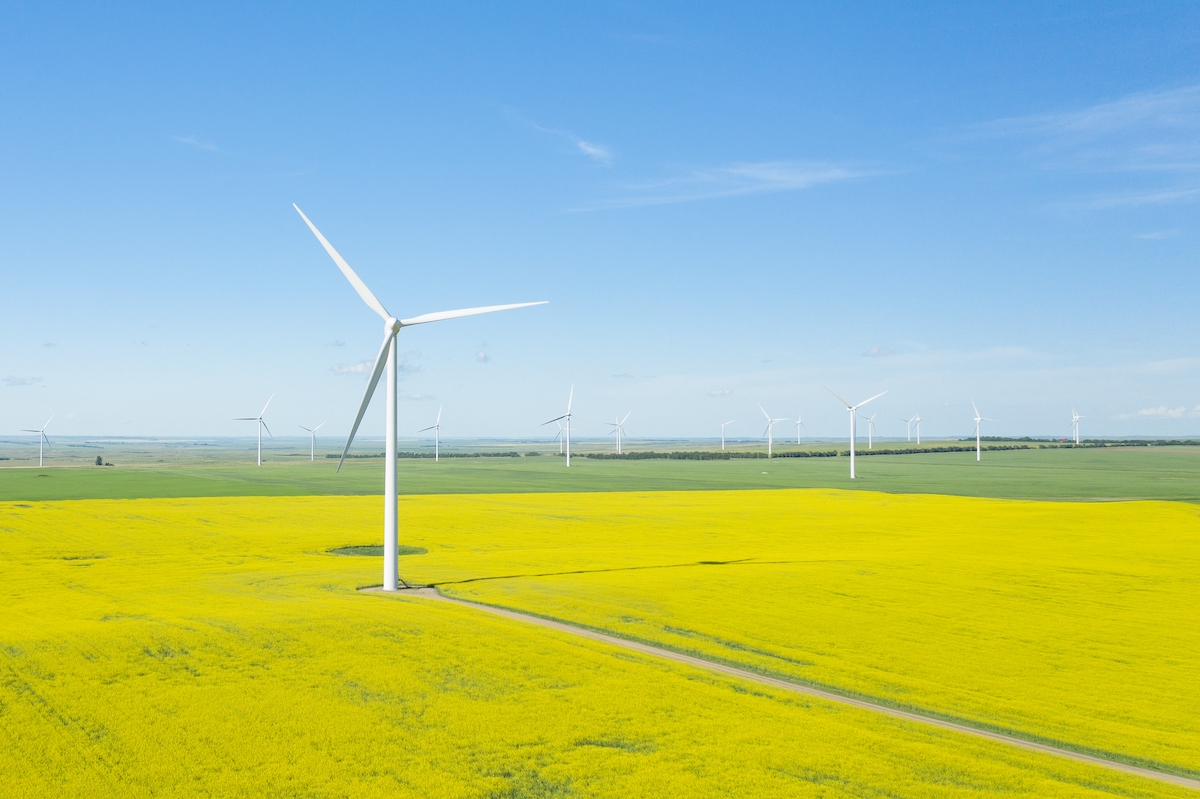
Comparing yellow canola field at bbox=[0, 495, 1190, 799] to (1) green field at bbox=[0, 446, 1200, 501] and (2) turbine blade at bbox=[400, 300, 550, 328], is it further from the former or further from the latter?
(1) green field at bbox=[0, 446, 1200, 501]

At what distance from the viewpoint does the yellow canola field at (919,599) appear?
22.4 m

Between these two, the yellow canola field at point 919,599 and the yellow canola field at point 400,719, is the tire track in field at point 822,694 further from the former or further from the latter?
the yellow canola field at point 400,719

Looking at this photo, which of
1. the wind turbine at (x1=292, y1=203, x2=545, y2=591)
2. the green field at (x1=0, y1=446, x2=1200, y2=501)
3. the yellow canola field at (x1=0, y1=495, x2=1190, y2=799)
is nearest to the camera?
the yellow canola field at (x1=0, y1=495, x2=1190, y2=799)

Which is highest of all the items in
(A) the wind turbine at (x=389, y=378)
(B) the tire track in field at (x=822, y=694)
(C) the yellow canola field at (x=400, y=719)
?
(A) the wind turbine at (x=389, y=378)

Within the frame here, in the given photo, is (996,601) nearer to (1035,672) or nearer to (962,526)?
(1035,672)

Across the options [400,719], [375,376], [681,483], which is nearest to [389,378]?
[375,376]

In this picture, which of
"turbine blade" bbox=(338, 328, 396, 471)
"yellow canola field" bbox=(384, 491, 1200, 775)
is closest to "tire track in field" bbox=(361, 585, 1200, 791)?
"yellow canola field" bbox=(384, 491, 1200, 775)

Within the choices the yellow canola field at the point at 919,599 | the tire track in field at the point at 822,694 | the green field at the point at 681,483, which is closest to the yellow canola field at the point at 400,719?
the tire track in field at the point at 822,694

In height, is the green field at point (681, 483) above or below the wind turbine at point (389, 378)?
below

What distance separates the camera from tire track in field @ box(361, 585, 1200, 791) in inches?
709

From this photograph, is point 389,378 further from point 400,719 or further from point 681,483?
point 681,483

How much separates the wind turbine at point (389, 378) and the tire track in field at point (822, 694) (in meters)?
2.27

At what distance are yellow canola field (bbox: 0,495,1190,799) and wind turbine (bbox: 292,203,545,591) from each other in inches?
119

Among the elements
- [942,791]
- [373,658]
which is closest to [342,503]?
[373,658]
